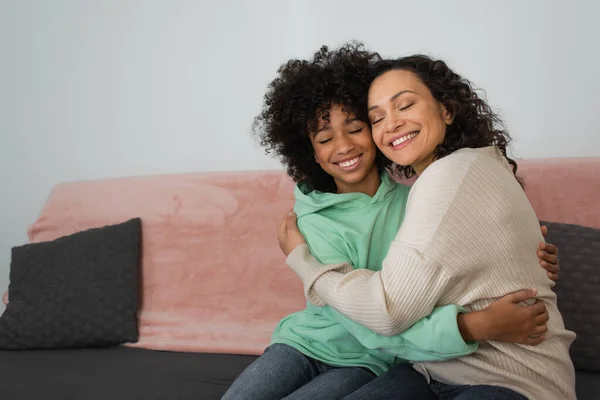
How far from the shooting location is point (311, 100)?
1.62 metres

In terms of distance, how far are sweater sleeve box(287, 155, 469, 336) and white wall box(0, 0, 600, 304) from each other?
4.01 feet

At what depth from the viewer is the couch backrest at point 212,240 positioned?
6.64 ft

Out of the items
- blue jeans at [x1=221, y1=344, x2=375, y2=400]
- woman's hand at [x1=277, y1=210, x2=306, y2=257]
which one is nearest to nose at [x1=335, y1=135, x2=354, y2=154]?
woman's hand at [x1=277, y1=210, x2=306, y2=257]

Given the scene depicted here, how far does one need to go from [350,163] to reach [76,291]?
1.07 m

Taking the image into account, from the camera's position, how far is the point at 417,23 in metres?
2.36

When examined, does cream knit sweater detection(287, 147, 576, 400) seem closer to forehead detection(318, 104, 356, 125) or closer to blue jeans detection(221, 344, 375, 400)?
blue jeans detection(221, 344, 375, 400)

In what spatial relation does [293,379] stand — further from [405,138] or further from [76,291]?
[76,291]

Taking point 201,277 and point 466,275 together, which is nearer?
point 466,275

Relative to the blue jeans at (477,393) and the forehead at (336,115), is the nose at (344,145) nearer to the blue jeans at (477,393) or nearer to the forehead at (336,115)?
the forehead at (336,115)

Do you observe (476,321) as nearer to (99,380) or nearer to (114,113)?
(99,380)

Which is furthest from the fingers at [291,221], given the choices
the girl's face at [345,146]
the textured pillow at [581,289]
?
the textured pillow at [581,289]

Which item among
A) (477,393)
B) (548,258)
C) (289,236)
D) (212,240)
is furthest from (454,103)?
(212,240)

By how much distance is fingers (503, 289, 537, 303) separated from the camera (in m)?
1.18

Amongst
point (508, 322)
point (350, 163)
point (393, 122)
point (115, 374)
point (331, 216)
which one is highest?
point (393, 122)
